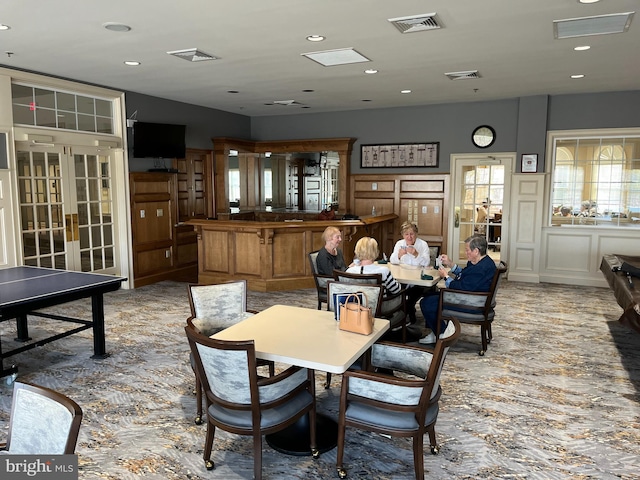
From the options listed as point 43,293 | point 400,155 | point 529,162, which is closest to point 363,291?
point 43,293

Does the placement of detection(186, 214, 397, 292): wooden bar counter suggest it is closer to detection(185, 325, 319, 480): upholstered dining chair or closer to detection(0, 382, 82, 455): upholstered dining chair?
detection(185, 325, 319, 480): upholstered dining chair

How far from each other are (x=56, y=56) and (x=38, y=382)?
10.9 feet

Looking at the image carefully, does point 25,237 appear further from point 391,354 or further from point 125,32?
point 391,354

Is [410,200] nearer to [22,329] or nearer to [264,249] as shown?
[264,249]

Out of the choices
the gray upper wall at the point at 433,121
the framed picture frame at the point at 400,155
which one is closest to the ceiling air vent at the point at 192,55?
the gray upper wall at the point at 433,121

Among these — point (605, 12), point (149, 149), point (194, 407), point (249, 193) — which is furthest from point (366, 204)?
point (194, 407)

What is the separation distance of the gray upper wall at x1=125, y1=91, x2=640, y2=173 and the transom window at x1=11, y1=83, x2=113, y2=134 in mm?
415

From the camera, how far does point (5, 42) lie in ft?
15.1

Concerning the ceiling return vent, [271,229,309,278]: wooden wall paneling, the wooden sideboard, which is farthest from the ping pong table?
the ceiling return vent

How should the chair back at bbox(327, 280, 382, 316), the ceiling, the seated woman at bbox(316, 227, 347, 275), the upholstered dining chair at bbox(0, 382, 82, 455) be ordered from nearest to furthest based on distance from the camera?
the upholstered dining chair at bbox(0, 382, 82, 455)
the chair back at bbox(327, 280, 382, 316)
the ceiling
the seated woman at bbox(316, 227, 347, 275)

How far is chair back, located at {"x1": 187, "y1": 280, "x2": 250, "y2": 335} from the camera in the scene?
11.2ft

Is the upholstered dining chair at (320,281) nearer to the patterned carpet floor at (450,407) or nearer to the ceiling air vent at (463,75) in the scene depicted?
the patterned carpet floor at (450,407)

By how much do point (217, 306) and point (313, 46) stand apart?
9.01 ft

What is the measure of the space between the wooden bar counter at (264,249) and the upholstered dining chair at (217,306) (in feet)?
11.3
